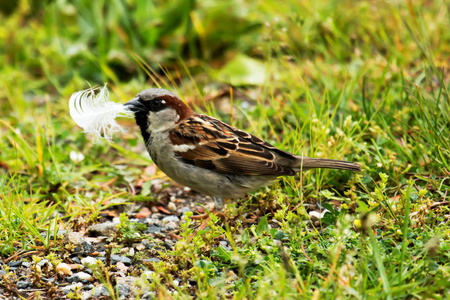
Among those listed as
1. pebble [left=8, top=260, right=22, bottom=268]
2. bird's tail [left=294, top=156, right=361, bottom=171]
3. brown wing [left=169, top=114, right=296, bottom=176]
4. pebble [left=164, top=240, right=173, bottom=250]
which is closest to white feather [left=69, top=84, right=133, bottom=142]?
brown wing [left=169, top=114, right=296, bottom=176]

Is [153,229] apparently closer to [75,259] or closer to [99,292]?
[75,259]

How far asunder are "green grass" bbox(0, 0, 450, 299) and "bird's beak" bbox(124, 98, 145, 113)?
545 millimetres

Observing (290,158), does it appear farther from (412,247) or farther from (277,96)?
(277,96)

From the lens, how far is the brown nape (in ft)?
13.3

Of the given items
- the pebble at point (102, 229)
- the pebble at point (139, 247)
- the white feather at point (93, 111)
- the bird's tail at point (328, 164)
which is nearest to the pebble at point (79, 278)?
the pebble at point (139, 247)

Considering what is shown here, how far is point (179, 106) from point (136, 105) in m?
0.34

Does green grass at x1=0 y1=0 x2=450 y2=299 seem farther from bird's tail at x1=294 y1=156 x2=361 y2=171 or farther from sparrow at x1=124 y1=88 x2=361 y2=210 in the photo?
sparrow at x1=124 y1=88 x2=361 y2=210

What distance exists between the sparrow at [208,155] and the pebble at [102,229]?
1.91ft

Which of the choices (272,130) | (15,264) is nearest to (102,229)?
(15,264)

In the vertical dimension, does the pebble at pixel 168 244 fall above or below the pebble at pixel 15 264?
below

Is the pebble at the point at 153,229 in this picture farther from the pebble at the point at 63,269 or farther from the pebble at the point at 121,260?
the pebble at the point at 63,269

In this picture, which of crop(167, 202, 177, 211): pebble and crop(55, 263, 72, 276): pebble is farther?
crop(167, 202, 177, 211): pebble

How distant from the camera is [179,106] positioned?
4109 mm

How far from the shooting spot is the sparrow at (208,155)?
3.88 meters
